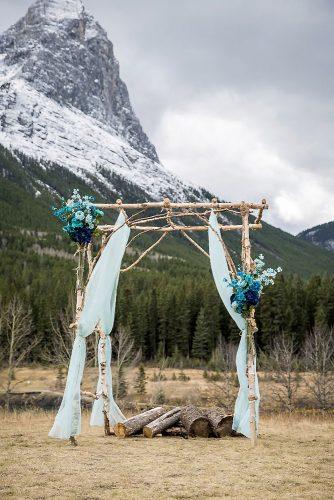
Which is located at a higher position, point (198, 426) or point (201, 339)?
point (201, 339)

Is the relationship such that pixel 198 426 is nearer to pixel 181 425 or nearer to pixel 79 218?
pixel 181 425

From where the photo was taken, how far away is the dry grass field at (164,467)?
6.41 meters

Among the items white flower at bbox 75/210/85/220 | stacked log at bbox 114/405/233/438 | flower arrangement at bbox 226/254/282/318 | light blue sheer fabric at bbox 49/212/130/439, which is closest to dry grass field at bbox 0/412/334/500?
stacked log at bbox 114/405/233/438

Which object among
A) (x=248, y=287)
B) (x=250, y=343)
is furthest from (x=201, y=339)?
(x=248, y=287)

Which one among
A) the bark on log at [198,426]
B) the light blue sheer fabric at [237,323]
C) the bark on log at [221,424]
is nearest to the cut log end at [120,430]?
the bark on log at [198,426]

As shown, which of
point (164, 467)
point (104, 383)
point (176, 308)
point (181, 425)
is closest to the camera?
point (164, 467)

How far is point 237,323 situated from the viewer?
10359mm

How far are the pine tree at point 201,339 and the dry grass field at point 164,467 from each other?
146 feet

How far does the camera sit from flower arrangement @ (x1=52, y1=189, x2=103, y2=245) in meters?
10.4

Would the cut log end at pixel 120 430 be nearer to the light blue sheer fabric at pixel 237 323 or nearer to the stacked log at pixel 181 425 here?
the stacked log at pixel 181 425

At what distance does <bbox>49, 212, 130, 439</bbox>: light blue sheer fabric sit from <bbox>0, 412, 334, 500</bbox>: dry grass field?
0.44 meters

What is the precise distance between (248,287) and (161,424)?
3618 mm

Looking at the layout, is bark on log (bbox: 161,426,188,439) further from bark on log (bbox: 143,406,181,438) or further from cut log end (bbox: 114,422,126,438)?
cut log end (bbox: 114,422,126,438)

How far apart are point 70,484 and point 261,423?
26.8 ft
